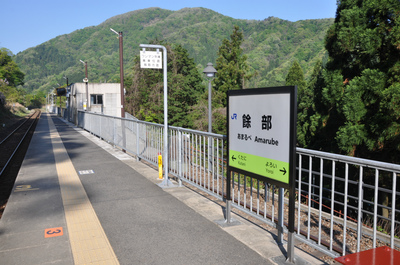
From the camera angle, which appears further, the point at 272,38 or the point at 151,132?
the point at 272,38

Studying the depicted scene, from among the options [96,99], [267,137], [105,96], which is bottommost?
[267,137]

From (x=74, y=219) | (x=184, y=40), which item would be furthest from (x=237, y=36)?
(x=184, y=40)

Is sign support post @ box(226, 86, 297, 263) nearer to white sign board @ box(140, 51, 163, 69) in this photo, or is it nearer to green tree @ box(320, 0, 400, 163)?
white sign board @ box(140, 51, 163, 69)

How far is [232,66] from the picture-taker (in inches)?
1829

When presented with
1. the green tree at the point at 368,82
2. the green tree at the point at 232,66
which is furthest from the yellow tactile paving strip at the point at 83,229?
the green tree at the point at 232,66

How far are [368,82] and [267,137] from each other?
33.9 feet

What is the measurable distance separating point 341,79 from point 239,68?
35.6 m

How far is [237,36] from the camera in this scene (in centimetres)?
4838

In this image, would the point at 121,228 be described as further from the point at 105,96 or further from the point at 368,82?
the point at 105,96

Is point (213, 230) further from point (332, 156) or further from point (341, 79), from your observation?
point (341, 79)

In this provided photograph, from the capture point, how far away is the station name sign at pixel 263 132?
11.8ft

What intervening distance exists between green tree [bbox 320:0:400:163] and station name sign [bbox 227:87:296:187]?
8.68m

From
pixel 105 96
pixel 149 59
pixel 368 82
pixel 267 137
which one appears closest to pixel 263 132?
pixel 267 137

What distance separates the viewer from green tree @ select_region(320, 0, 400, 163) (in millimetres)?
11758
